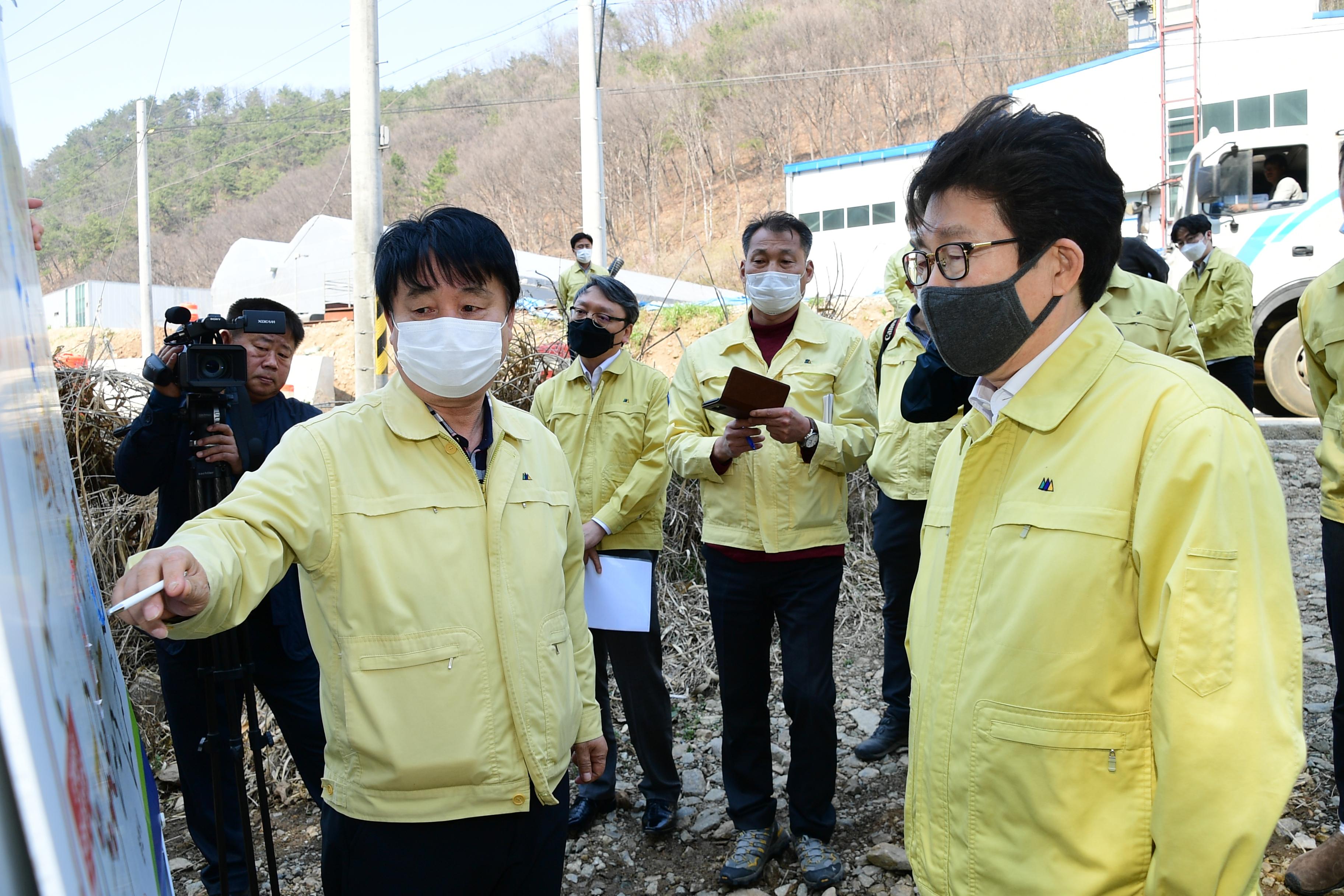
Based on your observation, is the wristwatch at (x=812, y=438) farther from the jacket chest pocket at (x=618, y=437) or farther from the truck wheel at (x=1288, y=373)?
the truck wheel at (x=1288, y=373)

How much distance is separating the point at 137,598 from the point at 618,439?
2.78 metres

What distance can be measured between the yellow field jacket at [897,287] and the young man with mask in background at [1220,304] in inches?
100.0

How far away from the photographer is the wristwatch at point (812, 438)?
Answer: 3162mm

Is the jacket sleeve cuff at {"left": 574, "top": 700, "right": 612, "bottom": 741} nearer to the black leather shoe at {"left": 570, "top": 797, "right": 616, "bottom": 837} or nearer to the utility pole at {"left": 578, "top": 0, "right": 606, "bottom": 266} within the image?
the black leather shoe at {"left": 570, "top": 797, "right": 616, "bottom": 837}

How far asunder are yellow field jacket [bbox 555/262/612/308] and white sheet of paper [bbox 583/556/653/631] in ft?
12.7

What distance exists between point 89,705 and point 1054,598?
4.06 ft

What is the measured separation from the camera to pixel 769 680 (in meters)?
3.38

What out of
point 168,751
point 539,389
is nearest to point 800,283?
point 539,389

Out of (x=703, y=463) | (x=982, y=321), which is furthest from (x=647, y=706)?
(x=982, y=321)

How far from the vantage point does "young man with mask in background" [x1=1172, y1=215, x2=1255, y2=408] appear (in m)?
6.96

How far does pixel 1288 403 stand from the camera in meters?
9.71

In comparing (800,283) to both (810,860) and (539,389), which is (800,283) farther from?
(810,860)

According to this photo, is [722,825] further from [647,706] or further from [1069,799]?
[1069,799]

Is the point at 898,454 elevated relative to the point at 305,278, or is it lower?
lower
